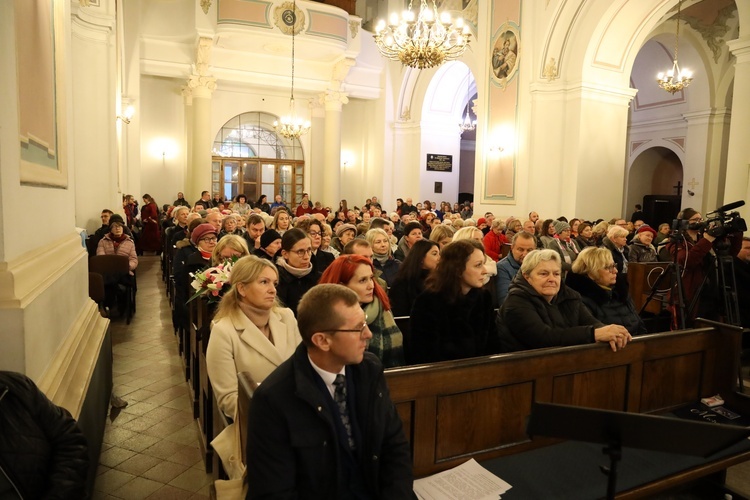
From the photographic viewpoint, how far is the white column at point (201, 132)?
1395 cm

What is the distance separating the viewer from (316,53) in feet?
46.9

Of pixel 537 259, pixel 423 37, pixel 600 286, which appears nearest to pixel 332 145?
pixel 423 37

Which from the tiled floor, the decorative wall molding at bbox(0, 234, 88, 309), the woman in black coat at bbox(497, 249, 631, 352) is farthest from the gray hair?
the decorative wall molding at bbox(0, 234, 88, 309)

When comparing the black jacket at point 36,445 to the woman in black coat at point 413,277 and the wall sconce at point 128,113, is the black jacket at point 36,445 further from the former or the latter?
the wall sconce at point 128,113

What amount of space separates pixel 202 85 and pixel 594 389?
13.5 m

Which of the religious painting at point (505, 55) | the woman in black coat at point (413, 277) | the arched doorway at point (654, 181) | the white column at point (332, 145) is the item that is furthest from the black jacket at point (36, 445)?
the arched doorway at point (654, 181)

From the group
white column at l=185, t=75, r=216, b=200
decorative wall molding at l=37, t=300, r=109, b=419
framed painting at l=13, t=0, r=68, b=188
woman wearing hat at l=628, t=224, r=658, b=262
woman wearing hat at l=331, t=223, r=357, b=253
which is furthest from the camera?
white column at l=185, t=75, r=216, b=200

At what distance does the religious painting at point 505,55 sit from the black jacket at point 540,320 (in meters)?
8.84

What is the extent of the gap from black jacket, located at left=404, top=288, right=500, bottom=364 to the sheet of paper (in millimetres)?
601

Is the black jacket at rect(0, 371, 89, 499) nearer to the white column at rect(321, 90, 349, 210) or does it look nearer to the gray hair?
the gray hair

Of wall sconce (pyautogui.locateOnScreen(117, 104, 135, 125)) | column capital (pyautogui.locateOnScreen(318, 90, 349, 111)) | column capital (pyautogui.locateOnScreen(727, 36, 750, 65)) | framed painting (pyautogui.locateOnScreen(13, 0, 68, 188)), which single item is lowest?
framed painting (pyautogui.locateOnScreen(13, 0, 68, 188))

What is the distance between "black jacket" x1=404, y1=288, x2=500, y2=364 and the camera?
282cm

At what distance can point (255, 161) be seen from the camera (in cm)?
1636

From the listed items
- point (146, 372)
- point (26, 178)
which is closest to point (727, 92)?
point (146, 372)
